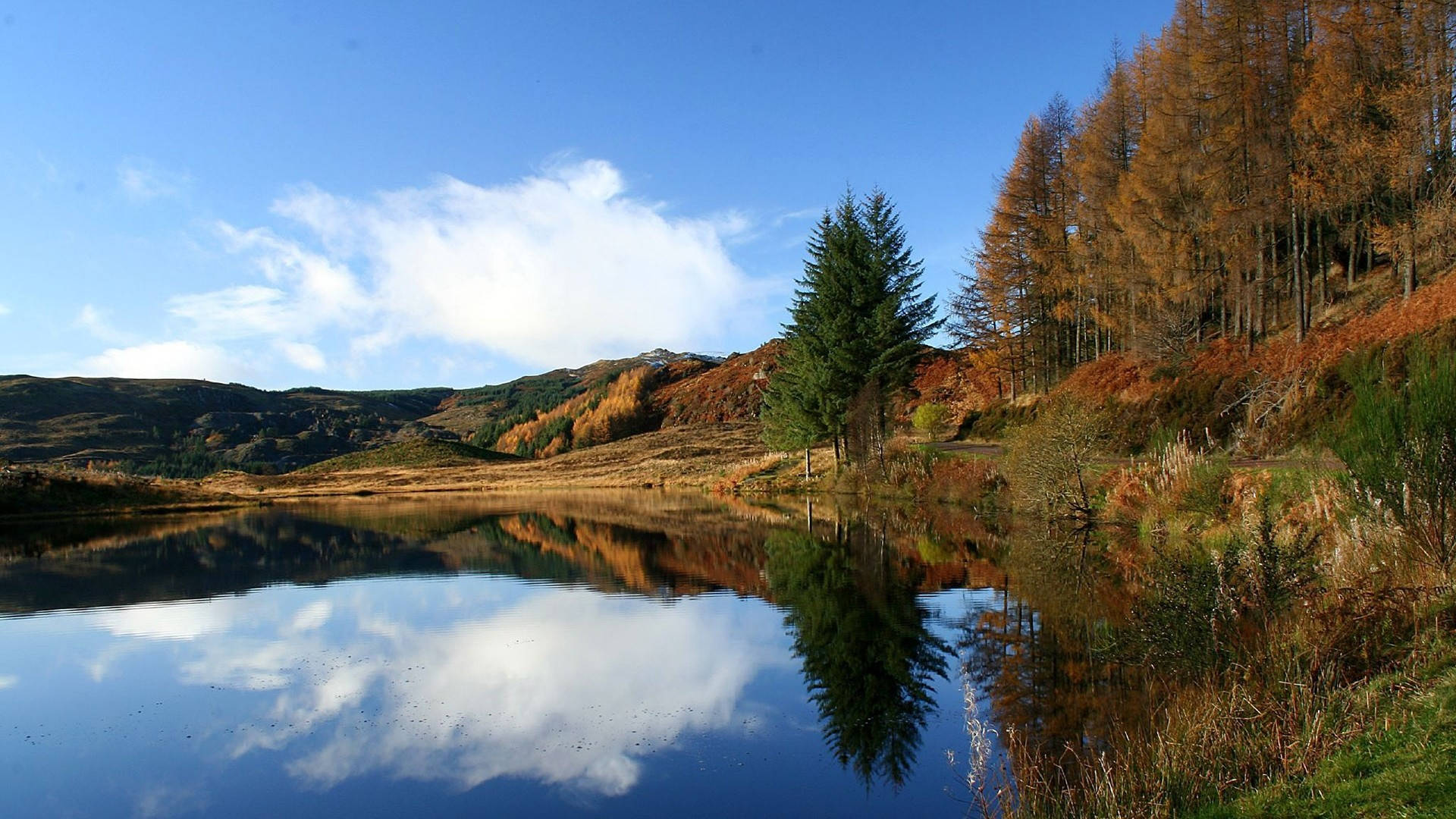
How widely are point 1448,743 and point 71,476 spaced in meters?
44.7

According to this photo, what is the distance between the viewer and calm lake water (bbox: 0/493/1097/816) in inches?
264

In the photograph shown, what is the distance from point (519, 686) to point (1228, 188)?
2912 centimetres

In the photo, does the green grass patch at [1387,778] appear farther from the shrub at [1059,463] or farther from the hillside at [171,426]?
the hillside at [171,426]

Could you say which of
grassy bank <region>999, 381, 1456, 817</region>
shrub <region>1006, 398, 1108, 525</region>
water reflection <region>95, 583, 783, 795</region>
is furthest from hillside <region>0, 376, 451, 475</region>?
grassy bank <region>999, 381, 1456, 817</region>

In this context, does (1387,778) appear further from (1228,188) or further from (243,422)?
(243,422)

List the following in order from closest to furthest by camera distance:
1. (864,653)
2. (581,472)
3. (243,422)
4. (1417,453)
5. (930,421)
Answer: (1417,453) < (864,653) < (930,421) < (581,472) < (243,422)

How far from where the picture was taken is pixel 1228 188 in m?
28.1

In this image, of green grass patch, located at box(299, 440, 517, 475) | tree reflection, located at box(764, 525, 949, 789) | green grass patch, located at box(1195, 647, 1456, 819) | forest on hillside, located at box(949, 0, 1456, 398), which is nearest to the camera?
green grass patch, located at box(1195, 647, 1456, 819)

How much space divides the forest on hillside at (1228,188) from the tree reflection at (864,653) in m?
18.7

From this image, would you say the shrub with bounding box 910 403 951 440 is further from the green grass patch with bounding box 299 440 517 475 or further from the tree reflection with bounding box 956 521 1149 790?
the green grass patch with bounding box 299 440 517 475

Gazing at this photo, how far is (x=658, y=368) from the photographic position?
95062 mm

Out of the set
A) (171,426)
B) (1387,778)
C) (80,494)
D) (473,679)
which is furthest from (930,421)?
(171,426)

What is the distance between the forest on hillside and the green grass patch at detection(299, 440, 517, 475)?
145 ft

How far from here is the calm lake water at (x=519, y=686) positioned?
22.0ft
